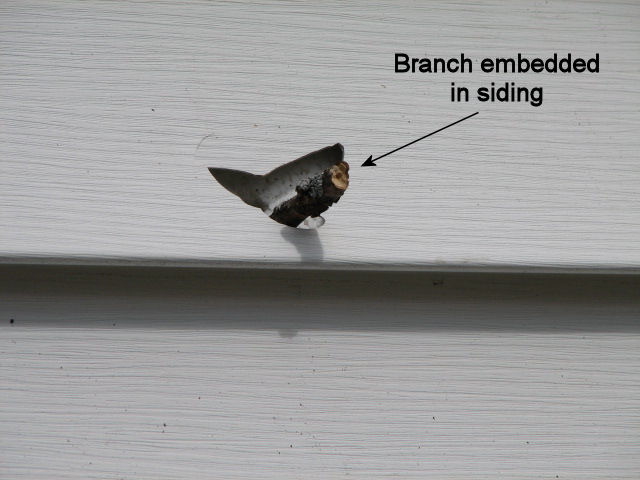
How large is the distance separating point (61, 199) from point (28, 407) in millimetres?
188

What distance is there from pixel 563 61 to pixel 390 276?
0.26 meters

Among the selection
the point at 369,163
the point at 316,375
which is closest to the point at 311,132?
the point at 369,163

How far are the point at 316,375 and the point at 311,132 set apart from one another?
22 centimetres

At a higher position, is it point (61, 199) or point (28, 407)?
point (61, 199)

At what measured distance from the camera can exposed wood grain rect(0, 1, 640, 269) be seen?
1.52 feet

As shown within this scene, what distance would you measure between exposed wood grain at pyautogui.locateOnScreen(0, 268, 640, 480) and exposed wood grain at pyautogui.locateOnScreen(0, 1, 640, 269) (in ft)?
0.13

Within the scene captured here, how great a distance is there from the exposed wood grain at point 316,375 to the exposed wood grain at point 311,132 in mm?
39

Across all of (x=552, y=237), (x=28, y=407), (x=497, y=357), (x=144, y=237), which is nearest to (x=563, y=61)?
(x=552, y=237)

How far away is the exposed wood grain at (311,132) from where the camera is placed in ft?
1.52

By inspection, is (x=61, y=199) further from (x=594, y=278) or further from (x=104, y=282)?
(x=594, y=278)

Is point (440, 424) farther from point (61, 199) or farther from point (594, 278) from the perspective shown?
point (61, 199)

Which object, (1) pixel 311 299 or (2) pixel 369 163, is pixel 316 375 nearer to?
(1) pixel 311 299

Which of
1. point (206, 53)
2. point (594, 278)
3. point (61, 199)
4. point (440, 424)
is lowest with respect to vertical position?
point (440, 424)

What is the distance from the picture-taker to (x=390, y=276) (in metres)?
0.49
